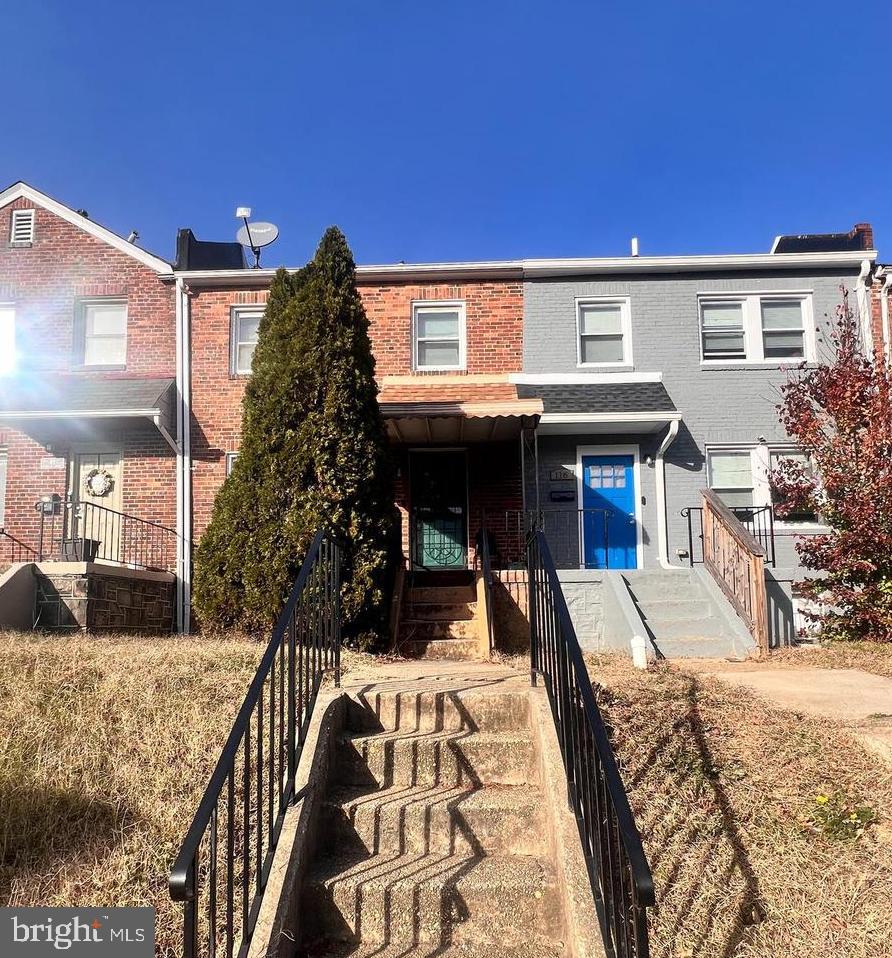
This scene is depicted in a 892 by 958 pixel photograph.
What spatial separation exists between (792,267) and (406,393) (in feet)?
21.6

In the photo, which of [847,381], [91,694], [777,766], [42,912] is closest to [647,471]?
[847,381]

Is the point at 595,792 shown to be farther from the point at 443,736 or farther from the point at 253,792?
the point at 253,792

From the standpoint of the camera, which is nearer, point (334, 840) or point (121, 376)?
point (334, 840)

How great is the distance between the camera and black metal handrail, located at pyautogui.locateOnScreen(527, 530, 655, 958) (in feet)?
7.52

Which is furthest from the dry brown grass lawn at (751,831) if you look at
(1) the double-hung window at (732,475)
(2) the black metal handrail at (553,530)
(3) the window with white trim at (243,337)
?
(3) the window with white trim at (243,337)

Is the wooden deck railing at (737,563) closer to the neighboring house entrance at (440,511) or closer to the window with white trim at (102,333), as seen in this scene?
the neighboring house entrance at (440,511)

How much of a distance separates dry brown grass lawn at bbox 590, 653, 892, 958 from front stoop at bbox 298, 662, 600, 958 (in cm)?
55

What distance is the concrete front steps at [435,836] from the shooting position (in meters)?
3.10

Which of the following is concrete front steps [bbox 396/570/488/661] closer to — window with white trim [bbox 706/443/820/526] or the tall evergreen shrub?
the tall evergreen shrub

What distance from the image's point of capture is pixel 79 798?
12.4ft

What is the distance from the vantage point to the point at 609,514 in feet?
38.9

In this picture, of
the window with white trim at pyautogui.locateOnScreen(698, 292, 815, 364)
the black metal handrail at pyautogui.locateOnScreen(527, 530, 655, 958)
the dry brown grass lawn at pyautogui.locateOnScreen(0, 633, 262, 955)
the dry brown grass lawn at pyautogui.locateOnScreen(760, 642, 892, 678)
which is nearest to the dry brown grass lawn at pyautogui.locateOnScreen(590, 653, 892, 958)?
the black metal handrail at pyautogui.locateOnScreen(527, 530, 655, 958)

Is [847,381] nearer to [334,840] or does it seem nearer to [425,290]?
[425,290]

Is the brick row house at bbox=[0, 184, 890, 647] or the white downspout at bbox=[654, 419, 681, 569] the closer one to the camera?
the white downspout at bbox=[654, 419, 681, 569]
